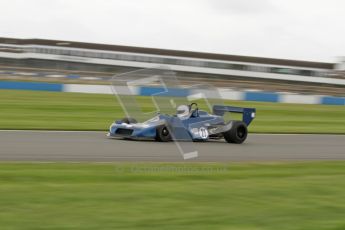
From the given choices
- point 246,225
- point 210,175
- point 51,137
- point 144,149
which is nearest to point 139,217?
point 246,225

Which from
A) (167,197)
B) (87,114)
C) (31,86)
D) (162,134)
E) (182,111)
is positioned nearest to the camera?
(167,197)

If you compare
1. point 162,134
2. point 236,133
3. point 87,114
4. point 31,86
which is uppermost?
point 162,134

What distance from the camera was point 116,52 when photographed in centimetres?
7088

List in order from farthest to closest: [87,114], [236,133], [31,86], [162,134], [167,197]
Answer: [31,86]
[87,114]
[236,133]
[162,134]
[167,197]

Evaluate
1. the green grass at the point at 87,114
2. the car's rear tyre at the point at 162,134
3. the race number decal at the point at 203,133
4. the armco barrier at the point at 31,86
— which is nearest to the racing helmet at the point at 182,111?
the car's rear tyre at the point at 162,134

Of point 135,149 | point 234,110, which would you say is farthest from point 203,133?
point 135,149

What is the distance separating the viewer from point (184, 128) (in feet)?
41.8

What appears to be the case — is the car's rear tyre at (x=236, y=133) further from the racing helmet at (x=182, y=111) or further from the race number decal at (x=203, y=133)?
the racing helmet at (x=182, y=111)

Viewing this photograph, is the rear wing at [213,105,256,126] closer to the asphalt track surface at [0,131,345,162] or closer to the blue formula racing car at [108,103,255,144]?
the blue formula racing car at [108,103,255,144]

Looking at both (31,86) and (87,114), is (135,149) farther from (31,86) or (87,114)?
(31,86)

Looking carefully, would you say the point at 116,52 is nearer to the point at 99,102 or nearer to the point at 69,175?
the point at 99,102

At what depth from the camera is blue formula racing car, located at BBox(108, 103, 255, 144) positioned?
1258 cm

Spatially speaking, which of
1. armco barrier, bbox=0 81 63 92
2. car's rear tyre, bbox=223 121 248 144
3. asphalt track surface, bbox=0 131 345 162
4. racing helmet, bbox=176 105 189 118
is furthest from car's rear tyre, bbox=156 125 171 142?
armco barrier, bbox=0 81 63 92

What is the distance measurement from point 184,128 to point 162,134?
498 mm
